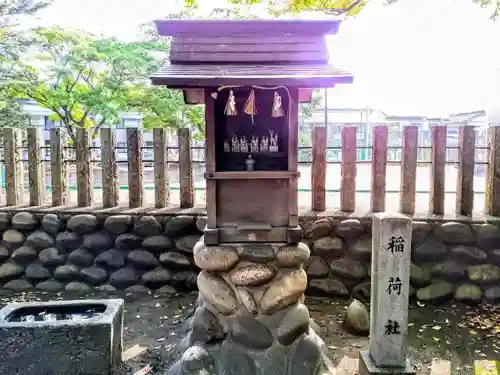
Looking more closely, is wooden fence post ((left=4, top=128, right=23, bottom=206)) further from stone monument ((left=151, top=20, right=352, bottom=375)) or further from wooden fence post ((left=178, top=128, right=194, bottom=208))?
stone monument ((left=151, top=20, right=352, bottom=375))

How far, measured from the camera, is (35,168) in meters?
6.49

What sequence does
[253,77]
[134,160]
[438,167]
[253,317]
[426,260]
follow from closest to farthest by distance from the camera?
1. [253,77]
2. [253,317]
3. [426,260]
4. [438,167]
5. [134,160]

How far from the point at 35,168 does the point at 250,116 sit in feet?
12.7

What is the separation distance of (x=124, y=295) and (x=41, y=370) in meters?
2.18

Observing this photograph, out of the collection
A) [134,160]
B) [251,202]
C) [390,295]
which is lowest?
[390,295]

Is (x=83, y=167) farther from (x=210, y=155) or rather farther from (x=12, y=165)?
(x=210, y=155)

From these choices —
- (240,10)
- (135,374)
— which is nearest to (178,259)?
(135,374)

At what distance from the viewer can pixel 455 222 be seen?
5.77 m

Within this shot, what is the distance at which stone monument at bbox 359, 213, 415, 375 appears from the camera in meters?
3.82

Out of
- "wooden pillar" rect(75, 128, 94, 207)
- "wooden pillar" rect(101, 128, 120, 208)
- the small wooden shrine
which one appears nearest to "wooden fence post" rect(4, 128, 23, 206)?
"wooden pillar" rect(75, 128, 94, 207)

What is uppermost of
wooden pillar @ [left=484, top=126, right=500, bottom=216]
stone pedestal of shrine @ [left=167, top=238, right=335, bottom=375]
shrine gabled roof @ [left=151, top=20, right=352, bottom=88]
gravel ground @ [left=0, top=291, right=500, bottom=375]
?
shrine gabled roof @ [left=151, top=20, right=352, bottom=88]

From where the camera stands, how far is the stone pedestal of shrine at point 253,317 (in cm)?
393

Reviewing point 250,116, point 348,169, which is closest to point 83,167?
point 250,116

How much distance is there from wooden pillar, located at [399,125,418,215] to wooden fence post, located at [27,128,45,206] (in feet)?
17.4
